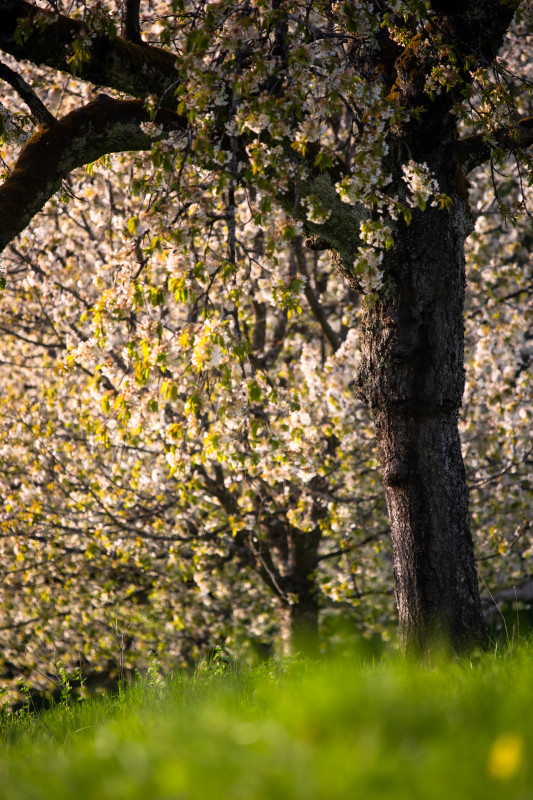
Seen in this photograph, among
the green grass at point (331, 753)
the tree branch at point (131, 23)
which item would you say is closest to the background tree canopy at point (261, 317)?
the tree branch at point (131, 23)

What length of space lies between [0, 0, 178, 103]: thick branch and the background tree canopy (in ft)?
0.06

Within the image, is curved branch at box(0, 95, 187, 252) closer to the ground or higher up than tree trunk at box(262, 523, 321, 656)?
higher up

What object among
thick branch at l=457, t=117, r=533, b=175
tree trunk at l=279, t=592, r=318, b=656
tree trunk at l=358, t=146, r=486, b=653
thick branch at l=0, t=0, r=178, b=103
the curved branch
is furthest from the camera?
tree trunk at l=279, t=592, r=318, b=656

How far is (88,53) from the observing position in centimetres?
408

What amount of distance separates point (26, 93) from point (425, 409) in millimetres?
3531

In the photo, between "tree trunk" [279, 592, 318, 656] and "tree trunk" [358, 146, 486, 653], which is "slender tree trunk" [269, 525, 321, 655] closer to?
"tree trunk" [279, 592, 318, 656]

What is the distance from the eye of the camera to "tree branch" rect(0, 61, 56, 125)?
14.5 ft

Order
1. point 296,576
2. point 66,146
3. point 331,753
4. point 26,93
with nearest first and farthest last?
1. point 331,753
2. point 26,93
3. point 66,146
4. point 296,576

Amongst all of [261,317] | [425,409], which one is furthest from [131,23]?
[261,317]

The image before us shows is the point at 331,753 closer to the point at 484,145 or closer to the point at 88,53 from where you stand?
the point at 88,53

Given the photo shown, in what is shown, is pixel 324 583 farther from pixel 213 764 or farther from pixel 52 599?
pixel 213 764

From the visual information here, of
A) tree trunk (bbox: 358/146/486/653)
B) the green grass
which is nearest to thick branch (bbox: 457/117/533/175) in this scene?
tree trunk (bbox: 358/146/486/653)

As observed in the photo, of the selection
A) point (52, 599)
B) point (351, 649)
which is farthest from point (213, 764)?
point (52, 599)

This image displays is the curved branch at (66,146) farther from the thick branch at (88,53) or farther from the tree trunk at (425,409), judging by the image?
the tree trunk at (425,409)
